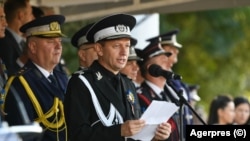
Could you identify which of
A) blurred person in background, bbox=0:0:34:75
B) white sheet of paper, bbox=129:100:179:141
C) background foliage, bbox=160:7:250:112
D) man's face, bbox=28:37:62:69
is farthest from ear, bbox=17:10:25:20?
background foliage, bbox=160:7:250:112

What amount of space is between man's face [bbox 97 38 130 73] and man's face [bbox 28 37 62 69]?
645 mm

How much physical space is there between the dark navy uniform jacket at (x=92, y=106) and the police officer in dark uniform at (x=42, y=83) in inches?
15.1

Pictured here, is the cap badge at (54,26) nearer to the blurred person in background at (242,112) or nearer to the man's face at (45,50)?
the man's face at (45,50)

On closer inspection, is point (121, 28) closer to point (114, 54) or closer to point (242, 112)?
point (114, 54)

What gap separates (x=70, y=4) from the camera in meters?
14.8

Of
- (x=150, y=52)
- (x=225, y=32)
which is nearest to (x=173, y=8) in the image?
(x=150, y=52)

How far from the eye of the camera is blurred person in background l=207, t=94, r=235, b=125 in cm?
1638

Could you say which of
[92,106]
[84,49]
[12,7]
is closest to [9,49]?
[12,7]

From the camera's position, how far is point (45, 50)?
35.9 ft

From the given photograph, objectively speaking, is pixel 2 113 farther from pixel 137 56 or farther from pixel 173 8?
pixel 173 8

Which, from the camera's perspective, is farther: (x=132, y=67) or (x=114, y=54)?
(x=132, y=67)

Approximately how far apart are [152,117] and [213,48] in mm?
16702

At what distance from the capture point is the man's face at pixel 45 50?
10898 millimetres

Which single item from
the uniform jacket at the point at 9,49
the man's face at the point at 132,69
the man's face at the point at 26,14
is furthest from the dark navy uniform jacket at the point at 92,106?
the man's face at the point at 26,14
